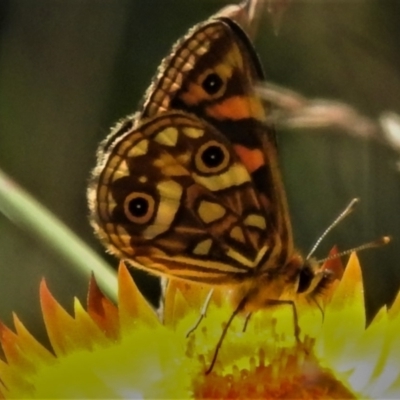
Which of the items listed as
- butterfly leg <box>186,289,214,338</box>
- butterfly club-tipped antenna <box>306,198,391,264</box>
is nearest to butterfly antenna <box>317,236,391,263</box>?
butterfly club-tipped antenna <box>306,198,391,264</box>

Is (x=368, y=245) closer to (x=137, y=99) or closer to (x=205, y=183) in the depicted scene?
(x=205, y=183)

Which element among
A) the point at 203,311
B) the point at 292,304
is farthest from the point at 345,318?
the point at 203,311

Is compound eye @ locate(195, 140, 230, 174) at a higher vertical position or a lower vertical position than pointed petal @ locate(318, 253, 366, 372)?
higher

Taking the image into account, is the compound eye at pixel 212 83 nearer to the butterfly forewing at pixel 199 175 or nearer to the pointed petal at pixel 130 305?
the butterfly forewing at pixel 199 175

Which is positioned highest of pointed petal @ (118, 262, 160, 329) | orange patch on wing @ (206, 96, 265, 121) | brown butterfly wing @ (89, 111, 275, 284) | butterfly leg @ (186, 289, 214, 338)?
orange patch on wing @ (206, 96, 265, 121)

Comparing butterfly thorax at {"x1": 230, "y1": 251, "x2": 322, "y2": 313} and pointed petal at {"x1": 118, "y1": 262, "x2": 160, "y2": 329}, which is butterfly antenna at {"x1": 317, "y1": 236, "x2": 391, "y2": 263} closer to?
butterfly thorax at {"x1": 230, "y1": 251, "x2": 322, "y2": 313}

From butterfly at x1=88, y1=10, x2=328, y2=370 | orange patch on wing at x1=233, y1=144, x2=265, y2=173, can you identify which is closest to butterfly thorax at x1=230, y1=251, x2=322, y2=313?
butterfly at x1=88, y1=10, x2=328, y2=370
